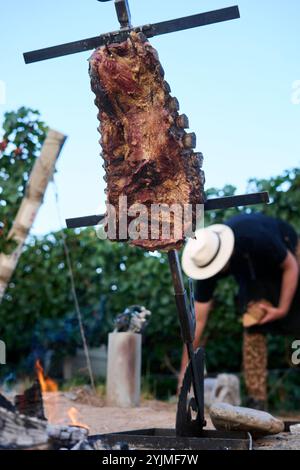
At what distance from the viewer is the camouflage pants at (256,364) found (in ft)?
23.8

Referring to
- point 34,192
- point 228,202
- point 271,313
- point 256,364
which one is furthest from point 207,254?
point 228,202

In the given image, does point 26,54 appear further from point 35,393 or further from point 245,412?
point 245,412

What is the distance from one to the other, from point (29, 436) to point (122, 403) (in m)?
4.20

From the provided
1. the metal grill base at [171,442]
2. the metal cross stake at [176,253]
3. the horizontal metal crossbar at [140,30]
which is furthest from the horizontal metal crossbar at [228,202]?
Result: the metal grill base at [171,442]

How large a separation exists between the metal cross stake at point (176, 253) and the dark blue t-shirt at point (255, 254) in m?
2.94

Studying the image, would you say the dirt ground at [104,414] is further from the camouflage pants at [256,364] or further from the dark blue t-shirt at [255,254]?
the dark blue t-shirt at [255,254]

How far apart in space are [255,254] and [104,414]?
2.12 metres

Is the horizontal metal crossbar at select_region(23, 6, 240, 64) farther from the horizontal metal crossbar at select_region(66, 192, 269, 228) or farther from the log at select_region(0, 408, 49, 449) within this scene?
the log at select_region(0, 408, 49, 449)

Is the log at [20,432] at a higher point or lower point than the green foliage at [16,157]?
lower

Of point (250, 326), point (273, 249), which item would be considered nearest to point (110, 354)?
point (250, 326)

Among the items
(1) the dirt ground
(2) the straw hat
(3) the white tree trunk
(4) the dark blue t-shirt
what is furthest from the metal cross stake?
(4) the dark blue t-shirt

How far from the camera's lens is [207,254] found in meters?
6.20

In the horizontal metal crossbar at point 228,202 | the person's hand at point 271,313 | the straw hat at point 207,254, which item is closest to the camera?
the horizontal metal crossbar at point 228,202

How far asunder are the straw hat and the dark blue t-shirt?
460 mm
